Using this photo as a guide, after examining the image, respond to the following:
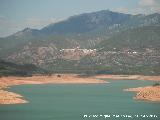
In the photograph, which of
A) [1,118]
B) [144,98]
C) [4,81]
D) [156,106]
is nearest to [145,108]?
[156,106]

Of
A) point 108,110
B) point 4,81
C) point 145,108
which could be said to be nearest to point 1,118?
point 108,110

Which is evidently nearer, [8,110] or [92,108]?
[8,110]

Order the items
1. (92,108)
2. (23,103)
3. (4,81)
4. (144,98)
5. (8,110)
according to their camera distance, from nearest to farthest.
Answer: (8,110) → (92,108) → (23,103) → (144,98) → (4,81)

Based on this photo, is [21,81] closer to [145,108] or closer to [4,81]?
[4,81]

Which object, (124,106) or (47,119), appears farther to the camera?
(124,106)

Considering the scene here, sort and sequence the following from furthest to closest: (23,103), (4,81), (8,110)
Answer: (4,81) → (23,103) → (8,110)

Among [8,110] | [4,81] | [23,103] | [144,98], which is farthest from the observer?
[4,81]

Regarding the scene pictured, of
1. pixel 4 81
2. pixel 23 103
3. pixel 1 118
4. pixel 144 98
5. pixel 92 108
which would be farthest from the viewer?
pixel 4 81

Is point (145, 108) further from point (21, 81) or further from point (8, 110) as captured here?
point (21, 81)

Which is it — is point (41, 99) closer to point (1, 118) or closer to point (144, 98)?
point (144, 98)
